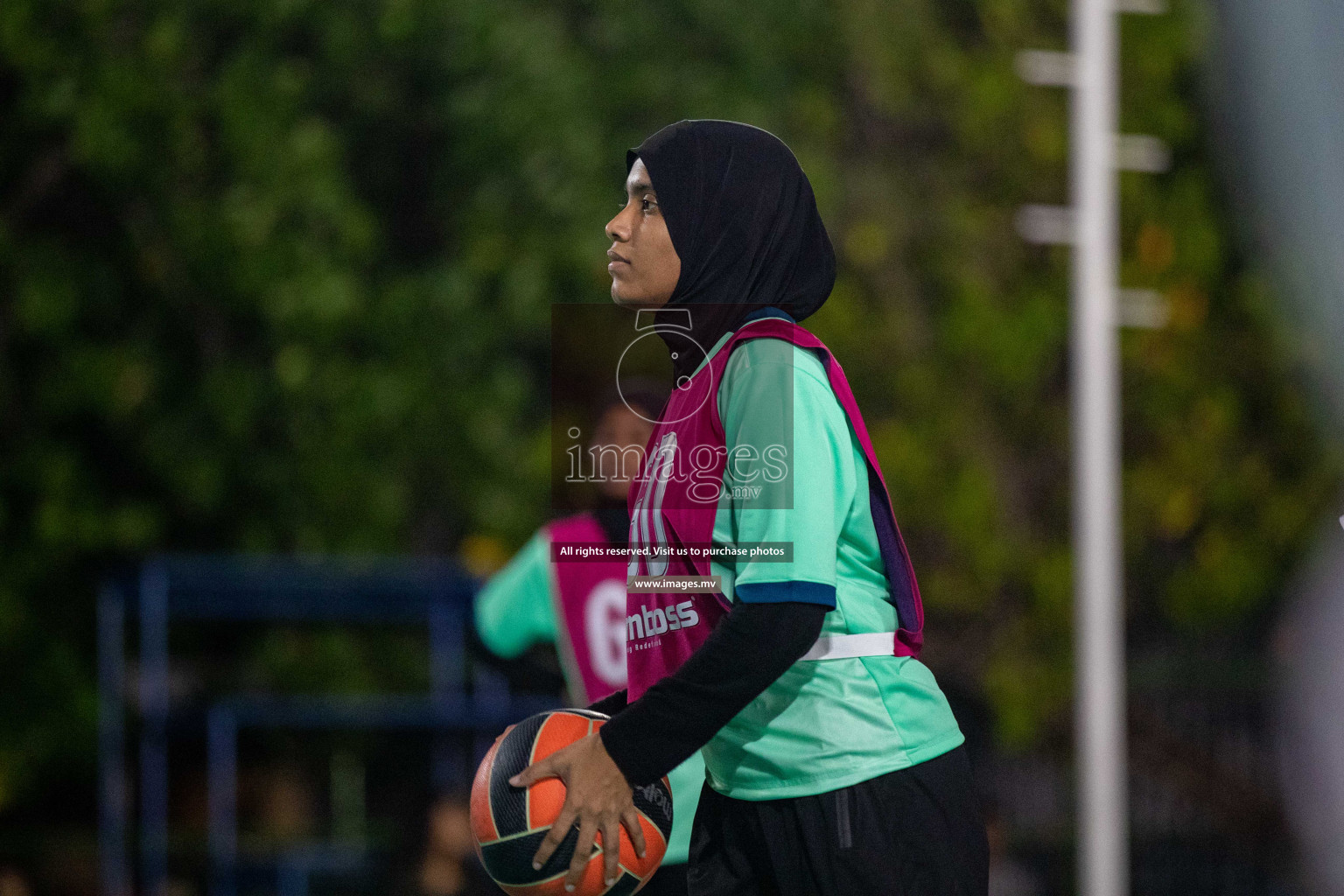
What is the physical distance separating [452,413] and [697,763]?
858 cm

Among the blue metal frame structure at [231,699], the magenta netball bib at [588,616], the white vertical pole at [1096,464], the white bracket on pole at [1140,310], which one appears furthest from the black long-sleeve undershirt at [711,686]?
the white bracket on pole at [1140,310]

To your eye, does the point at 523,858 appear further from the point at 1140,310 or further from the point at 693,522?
the point at 1140,310

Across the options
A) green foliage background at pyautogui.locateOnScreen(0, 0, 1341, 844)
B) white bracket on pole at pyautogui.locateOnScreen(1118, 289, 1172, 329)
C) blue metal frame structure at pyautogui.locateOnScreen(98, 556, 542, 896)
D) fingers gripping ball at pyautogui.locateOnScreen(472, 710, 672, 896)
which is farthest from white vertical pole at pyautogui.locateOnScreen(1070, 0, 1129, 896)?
fingers gripping ball at pyautogui.locateOnScreen(472, 710, 672, 896)

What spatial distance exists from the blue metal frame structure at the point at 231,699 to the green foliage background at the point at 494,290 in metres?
0.81

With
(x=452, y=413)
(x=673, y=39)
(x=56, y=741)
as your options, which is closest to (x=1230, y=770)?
(x=452, y=413)

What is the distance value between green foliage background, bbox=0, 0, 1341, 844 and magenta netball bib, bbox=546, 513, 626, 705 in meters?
7.00

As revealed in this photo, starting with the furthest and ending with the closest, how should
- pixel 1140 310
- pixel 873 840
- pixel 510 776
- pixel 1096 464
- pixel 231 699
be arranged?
pixel 1140 310, pixel 231 699, pixel 1096 464, pixel 510 776, pixel 873 840

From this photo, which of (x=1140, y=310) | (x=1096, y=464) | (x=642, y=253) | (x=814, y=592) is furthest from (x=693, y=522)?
(x=1140, y=310)

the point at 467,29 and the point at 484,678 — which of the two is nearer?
the point at 484,678

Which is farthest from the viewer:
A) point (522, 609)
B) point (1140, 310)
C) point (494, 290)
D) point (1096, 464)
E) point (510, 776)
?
point (494, 290)

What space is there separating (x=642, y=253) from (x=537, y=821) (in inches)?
35.9

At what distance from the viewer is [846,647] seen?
7.70 feet

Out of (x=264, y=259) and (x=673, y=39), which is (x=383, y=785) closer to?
(x=264, y=259)

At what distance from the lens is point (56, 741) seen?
10477 millimetres
